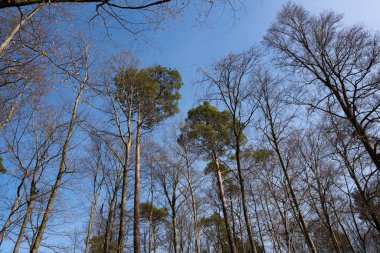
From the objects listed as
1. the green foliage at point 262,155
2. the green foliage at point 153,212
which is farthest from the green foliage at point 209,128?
the green foliage at point 153,212

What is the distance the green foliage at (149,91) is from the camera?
9.74 m

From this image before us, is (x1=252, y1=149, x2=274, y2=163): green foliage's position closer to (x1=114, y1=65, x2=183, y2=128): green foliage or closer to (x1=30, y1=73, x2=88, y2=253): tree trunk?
(x1=114, y1=65, x2=183, y2=128): green foliage

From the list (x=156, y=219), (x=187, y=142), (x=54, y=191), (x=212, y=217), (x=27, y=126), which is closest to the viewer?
(x=54, y=191)

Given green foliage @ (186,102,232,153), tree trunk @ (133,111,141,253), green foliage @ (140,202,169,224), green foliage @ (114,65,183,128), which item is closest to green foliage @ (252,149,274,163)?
green foliage @ (186,102,232,153)

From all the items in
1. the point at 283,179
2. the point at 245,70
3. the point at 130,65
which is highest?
the point at 130,65

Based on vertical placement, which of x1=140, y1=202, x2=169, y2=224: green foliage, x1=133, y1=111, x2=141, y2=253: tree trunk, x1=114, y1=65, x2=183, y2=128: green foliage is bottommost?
x1=133, y1=111, x2=141, y2=253: tree trunk

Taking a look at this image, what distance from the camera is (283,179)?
962 cm

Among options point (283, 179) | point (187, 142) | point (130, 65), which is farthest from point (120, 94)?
point (283, 179)

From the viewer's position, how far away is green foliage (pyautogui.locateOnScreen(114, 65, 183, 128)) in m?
9.74

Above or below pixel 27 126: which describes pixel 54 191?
below

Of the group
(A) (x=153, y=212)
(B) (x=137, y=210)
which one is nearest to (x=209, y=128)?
(B) (x=137, y=210)

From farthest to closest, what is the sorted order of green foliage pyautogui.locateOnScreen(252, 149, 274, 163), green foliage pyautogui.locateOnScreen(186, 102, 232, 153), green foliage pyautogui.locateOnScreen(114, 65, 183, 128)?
1. green foliage pyautogui.locateOnScreen(186, 102, 232, 153)
2. green foliage pyautogui.locateOnScreen(252, 149, 274, 163)
3. green foliage pyautogui.locateOnScreen(114, 65, 183, 128)

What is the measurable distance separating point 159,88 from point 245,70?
178 inches

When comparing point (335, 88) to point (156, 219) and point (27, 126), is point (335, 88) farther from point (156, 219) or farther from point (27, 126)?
point (156, 219)
